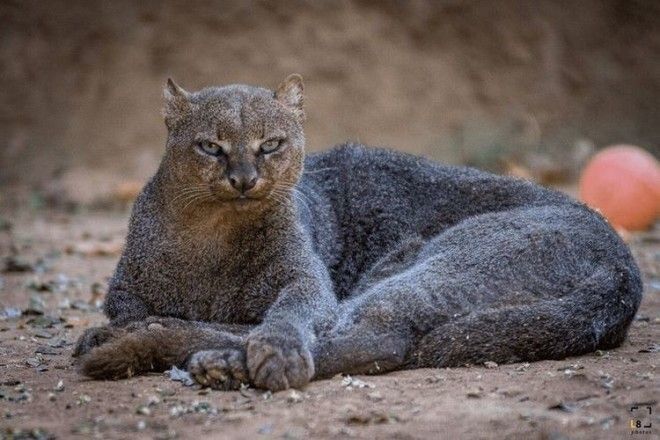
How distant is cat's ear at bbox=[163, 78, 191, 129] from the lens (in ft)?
18.1

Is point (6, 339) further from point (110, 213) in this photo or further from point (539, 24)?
point (539, 24)

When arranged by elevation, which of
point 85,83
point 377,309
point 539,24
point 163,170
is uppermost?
point 539,24

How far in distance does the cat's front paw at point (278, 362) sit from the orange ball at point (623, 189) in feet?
A: 17.4

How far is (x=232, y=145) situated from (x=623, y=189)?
5.16 metres

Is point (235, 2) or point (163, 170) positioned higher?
point (235, 2)

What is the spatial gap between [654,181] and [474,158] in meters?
2.35

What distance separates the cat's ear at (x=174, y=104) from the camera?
553 centimetres

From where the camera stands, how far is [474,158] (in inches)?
448

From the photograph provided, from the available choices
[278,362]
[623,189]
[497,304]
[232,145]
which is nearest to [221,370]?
[278,362]

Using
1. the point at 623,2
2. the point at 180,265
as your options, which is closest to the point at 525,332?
the point at 180,265

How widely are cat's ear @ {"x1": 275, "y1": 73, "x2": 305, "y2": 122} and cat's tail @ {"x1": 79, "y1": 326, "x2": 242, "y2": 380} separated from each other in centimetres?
132

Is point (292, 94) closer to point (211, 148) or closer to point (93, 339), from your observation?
point (211, 148)
